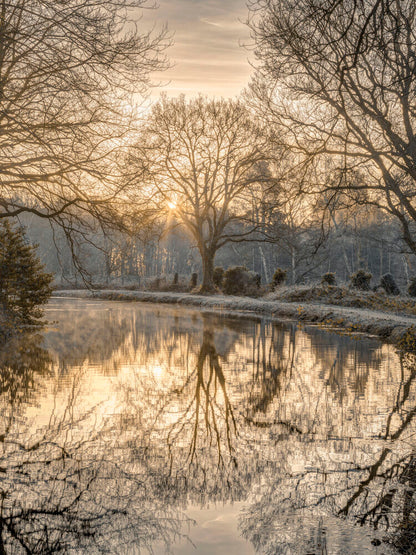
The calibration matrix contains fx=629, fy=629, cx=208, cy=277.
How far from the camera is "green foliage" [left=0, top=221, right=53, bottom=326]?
18906mm

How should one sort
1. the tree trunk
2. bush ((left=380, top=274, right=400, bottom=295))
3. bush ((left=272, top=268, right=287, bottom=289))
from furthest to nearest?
1. the tree trunk
2. bush ((left=272, top=268, right=287, bottom=289))
3. bush ((left=380, top=274, right=400, bottom=295))

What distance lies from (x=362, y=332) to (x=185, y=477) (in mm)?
15608

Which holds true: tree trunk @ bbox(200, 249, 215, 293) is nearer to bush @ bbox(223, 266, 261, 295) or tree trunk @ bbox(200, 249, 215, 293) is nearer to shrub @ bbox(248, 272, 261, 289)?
bush @ bbox(223, 266, 261, 295)

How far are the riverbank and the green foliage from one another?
334 centimetres

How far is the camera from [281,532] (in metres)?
4.61

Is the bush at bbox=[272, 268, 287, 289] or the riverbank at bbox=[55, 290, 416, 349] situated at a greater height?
the bush at bbox=[272, 268, 287, 289]

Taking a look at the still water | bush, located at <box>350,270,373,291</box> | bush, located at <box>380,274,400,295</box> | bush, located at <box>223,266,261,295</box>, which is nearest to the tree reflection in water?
the still water

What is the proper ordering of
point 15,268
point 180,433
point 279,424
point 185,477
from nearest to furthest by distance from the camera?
point 185,477
point 180,433
point 279,424
point 15,268

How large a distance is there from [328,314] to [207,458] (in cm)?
A: 1902

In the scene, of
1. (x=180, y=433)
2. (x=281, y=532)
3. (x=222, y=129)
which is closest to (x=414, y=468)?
(x=281, y=532)

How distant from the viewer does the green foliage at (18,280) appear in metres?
18.9

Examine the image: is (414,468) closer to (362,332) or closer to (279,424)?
(279,424)

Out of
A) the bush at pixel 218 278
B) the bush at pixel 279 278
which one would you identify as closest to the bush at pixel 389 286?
the bush at pixel 279 278

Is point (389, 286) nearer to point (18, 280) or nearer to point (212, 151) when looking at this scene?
point (212, 151)
